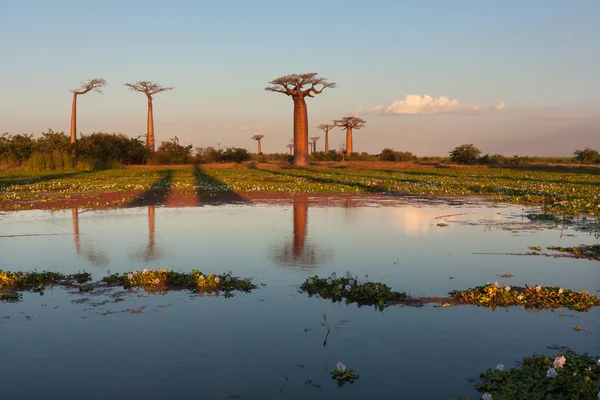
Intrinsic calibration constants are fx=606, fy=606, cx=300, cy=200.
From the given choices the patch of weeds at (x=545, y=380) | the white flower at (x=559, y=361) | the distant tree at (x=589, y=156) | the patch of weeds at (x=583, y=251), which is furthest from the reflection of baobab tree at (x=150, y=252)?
the distant tree at (x=589, y=156)

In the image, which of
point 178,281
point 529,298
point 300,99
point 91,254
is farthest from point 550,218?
point 300,99

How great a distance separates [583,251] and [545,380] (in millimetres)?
6972

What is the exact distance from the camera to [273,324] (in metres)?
6.53

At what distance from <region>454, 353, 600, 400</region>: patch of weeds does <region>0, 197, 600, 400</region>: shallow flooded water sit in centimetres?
24

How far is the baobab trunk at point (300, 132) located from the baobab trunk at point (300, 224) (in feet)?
127

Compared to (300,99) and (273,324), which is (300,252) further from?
(300,99)

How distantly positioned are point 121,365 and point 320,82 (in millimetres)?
55868

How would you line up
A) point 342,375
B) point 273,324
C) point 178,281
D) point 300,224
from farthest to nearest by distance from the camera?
point 300,224 → point 178,281 → point 273,324 → point 342,375

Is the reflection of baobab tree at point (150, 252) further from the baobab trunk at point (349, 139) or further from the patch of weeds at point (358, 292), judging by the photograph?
the baobab trunk at point (349, 139)

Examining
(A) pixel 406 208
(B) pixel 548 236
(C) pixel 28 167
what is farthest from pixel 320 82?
(B) pixel 548 236

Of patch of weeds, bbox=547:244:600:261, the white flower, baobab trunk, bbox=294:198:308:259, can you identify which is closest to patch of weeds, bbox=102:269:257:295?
baobab trunk, bbox=294:198:308:259

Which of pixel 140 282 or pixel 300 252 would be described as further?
pixel 300 252

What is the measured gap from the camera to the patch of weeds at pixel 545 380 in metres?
4.75

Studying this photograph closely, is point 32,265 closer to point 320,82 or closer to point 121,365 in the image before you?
point 121,365
